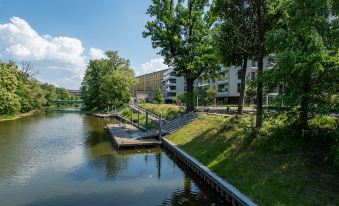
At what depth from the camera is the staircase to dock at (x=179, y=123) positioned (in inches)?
1437

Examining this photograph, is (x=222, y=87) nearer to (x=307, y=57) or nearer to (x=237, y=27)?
(x=237, y=27)

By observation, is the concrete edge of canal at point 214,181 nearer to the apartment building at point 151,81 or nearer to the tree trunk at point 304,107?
the tree trunk at point 304,107

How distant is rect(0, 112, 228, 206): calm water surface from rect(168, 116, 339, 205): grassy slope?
6.44 feet

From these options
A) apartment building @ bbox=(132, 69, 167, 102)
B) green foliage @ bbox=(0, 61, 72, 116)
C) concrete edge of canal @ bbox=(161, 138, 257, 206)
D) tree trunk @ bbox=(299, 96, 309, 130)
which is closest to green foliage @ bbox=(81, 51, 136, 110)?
green foliage @ bbox=(0, 61, 72, 116)

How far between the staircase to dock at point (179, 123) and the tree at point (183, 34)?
4.23 meters

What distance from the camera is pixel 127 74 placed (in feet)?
294

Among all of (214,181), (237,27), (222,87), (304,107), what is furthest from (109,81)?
(304,107)

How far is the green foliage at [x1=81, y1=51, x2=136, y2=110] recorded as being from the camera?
86250 millimetres

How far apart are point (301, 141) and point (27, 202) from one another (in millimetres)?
15326

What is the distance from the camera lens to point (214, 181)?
18078 millimetres

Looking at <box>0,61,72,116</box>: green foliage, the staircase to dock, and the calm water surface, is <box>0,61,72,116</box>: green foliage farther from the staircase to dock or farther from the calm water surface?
the staircase to dock

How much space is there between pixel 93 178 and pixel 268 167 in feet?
36.7

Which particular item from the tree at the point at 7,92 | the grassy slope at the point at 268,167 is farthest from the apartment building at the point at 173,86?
the grassy slope at the point at 268,167

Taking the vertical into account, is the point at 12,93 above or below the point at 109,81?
below
